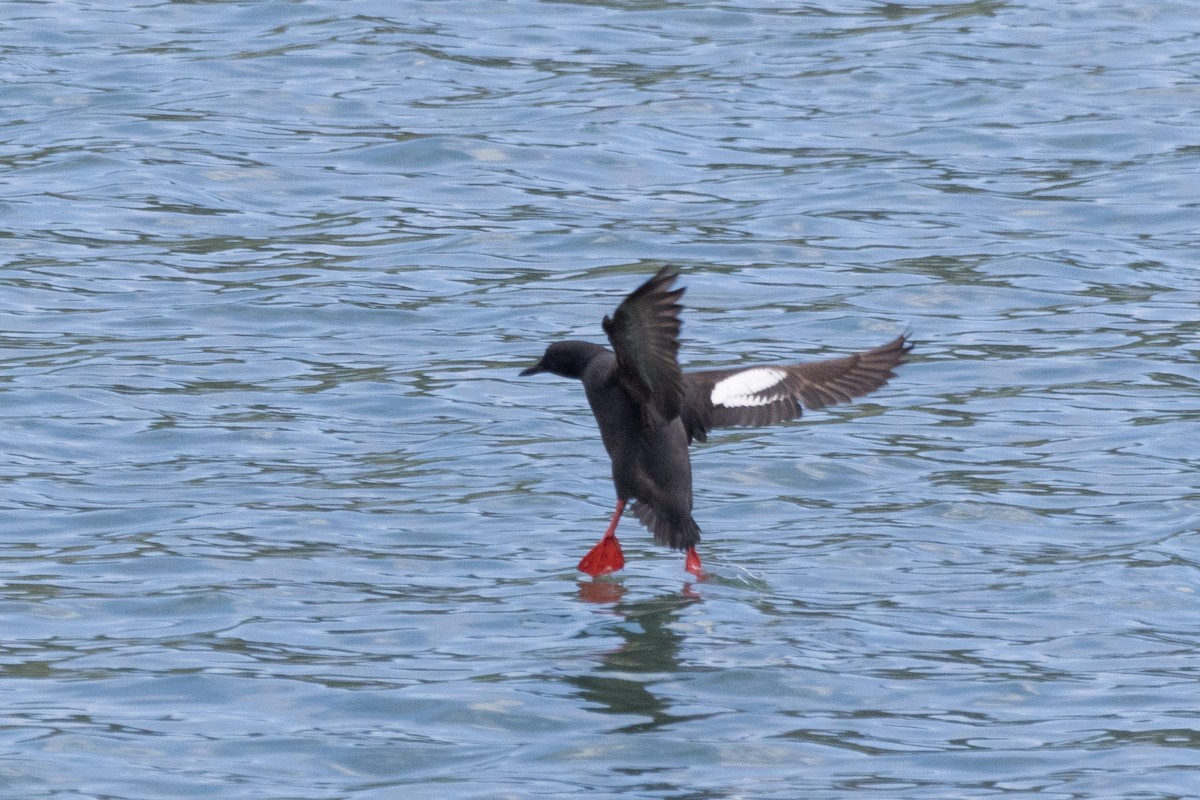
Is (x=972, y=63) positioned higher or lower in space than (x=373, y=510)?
higher

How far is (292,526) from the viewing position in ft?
26.3

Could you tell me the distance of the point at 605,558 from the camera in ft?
24.8

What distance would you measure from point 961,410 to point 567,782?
14.6ft

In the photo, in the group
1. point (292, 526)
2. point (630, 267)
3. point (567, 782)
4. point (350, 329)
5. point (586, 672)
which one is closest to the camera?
point (567, 782)

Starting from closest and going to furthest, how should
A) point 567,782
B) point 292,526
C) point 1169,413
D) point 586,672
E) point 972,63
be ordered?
point 567,782 < point 586,672 < point 292,526 < point 1169,413 < point 972,63

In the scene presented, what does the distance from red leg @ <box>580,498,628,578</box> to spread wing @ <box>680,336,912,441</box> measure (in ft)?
1.55

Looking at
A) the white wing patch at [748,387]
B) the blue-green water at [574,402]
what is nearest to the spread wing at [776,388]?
the white wing patch at [748,387]

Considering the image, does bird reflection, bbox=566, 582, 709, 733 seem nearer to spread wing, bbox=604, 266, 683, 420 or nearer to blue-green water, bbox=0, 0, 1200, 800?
blue-green water, bbox=0, 0, 1200, 800

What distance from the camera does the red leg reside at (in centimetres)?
754

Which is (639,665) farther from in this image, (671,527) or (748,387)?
(748,387)

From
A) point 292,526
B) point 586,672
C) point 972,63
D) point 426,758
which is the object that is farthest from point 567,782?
point 972,63

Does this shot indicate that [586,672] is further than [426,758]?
Yes

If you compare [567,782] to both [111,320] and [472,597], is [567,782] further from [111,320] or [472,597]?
[111,320]

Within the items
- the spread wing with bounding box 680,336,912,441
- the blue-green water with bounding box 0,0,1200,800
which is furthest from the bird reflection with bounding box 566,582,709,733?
the spread wing with bounding box 680,336,912,441
